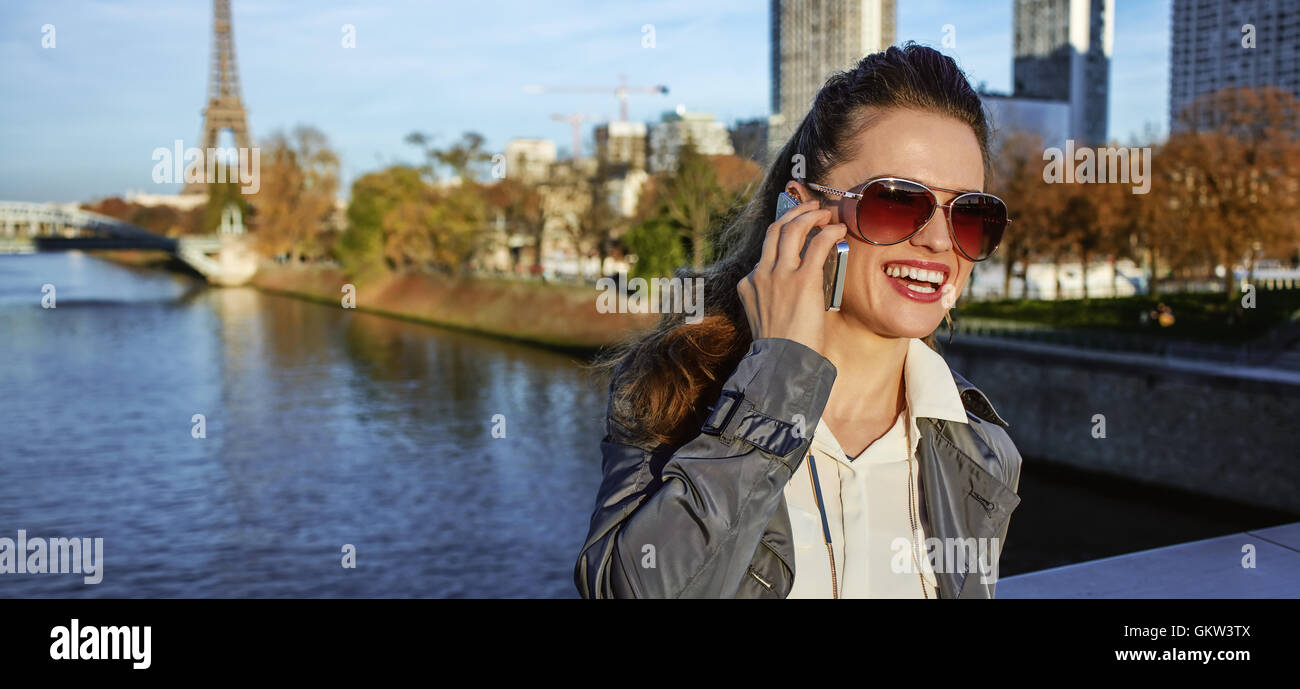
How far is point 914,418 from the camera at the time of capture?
1813mm

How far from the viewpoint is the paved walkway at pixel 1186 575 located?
2469mm

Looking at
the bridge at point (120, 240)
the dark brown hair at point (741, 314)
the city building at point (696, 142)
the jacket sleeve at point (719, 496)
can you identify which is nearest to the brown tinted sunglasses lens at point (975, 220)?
the dark brown hair at point (741, 314)

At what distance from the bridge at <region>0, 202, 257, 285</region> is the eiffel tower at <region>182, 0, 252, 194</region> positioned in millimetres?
10061

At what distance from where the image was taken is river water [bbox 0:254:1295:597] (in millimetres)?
15078

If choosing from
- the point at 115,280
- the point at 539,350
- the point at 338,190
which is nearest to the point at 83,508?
the point at 539,350

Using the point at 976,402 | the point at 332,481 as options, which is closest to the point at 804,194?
the point at 976,402

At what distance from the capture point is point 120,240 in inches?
2682

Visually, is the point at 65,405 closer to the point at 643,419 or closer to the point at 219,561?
the point at 219,561

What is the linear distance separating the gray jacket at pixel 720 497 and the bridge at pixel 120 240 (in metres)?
64.0

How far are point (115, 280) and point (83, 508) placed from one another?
68.4 m

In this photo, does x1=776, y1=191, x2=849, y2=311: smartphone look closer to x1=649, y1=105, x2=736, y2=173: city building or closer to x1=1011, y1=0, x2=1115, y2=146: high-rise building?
x1=649, y1=105, x2=736, y2=173: city building

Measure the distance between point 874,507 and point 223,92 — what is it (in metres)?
96.2

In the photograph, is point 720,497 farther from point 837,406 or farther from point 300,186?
point 300,186
